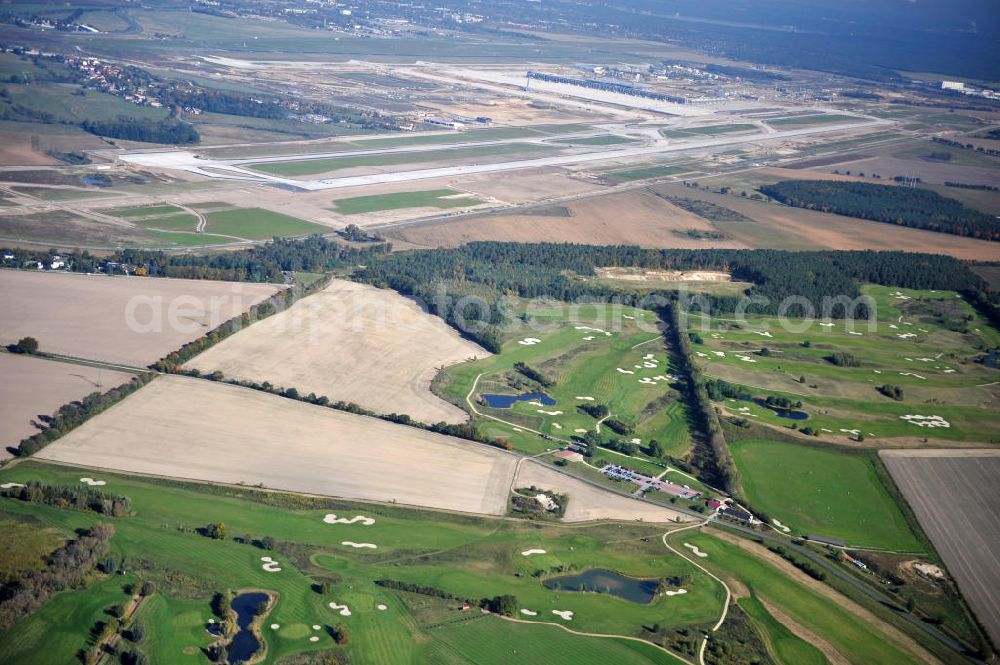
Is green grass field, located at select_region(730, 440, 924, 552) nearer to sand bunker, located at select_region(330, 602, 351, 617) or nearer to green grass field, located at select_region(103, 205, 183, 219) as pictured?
sand bunker, located at select_region(330, 602, 351, 617)

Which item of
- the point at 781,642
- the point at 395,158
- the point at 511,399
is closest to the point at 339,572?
the point at 781,642

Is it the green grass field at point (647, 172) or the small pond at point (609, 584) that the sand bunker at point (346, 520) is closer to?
the small pond at point (609, 584)

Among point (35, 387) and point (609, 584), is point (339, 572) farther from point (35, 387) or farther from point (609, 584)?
point (35, 387)

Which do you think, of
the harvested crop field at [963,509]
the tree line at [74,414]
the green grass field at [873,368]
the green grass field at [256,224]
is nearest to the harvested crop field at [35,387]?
the tree line at [74,414]

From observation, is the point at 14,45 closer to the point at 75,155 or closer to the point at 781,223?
the point at 75,155

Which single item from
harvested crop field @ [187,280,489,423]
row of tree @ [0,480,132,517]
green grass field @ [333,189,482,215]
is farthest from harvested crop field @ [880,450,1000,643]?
green grass field @ [333,189,482,215]

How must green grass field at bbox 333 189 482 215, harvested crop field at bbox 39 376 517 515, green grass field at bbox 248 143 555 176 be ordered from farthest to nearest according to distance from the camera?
1. green grass field at bbox 248 143 555 176
2. green grass field at bbox 333 189 482 215
3. harvested crop field at bbox 39 376 517 515
